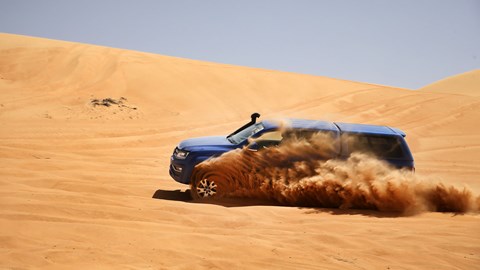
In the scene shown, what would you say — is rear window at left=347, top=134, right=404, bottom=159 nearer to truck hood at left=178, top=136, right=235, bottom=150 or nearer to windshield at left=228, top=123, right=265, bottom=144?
windshield at left=228, top=123, right=265, bottom=144

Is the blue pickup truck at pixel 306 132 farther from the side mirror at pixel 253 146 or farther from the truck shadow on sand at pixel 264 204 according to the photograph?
the truck shadow on sand at pixel 264 204

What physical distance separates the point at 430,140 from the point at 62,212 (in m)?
17.0

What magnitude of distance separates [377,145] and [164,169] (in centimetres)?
588

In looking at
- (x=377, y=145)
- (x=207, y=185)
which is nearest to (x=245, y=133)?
(x=207, y=185)

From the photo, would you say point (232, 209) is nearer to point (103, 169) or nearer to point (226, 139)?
point (226, 139)

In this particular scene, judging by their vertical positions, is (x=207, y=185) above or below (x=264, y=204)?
above

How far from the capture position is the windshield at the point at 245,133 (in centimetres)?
953

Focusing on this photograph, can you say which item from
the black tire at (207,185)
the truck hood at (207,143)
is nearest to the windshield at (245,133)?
the truck hood at (207,143)

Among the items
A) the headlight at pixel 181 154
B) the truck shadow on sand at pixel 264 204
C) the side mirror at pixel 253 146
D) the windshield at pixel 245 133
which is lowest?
the truck shadow on sand at pixel 264 204

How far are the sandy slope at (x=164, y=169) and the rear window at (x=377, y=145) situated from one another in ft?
3.81

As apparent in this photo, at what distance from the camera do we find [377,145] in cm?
927

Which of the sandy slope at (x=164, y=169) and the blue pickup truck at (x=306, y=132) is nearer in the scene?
the sandy slope at (x=164, y=169)

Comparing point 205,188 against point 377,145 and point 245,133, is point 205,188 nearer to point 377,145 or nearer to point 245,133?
point 245,133

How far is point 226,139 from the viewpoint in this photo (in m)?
9.91
